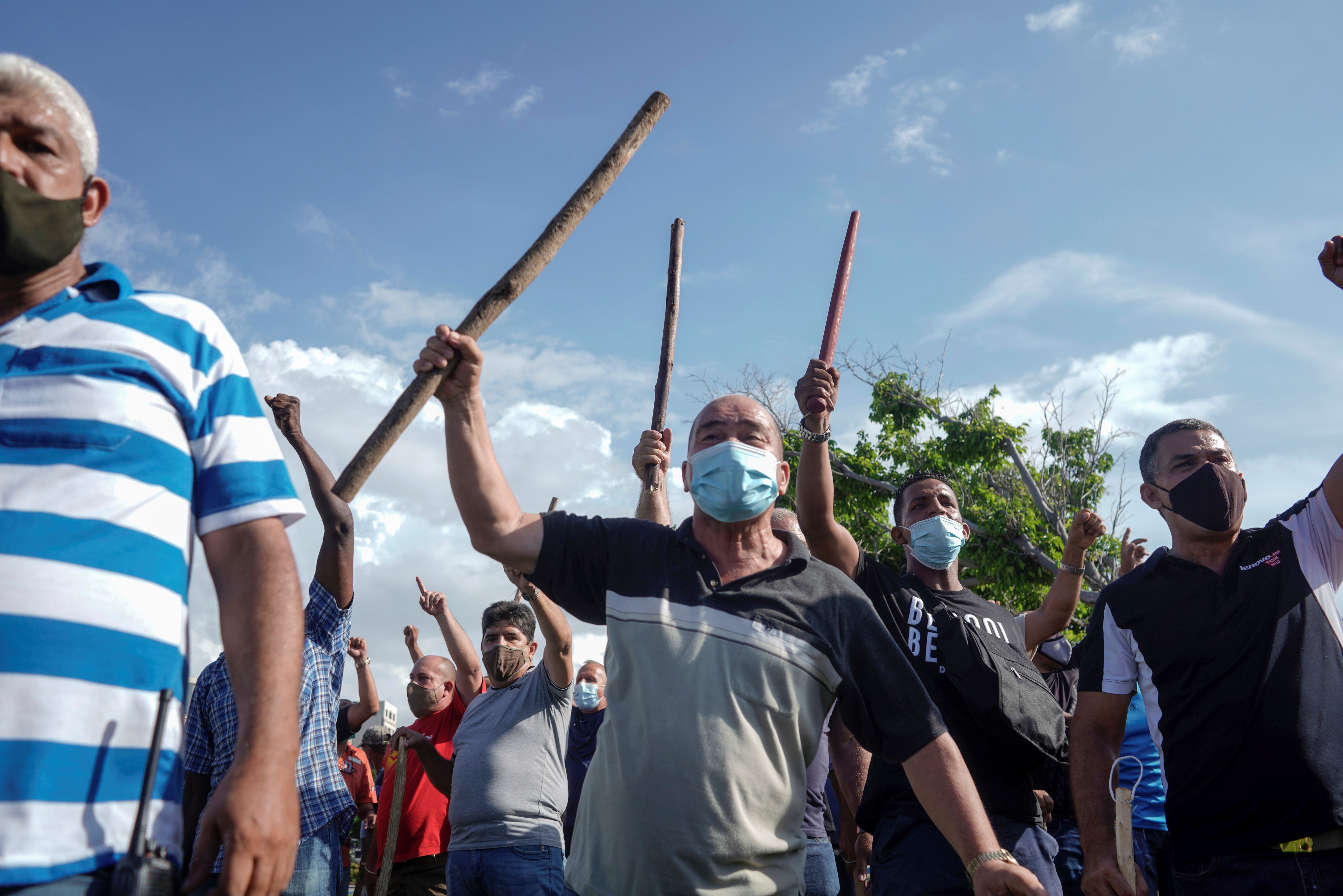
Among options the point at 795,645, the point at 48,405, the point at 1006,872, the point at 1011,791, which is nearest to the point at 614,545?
the point at 795,645

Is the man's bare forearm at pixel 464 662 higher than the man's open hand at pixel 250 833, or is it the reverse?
the man's bare forearm at pixel 464 662

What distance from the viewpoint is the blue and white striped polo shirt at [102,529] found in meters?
1.54

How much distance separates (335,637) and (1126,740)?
13.3ft

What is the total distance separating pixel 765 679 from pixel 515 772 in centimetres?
310

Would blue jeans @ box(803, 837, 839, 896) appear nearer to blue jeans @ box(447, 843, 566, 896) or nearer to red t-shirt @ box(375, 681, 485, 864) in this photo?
blue jeans @ box(447, 843, 566, 896)

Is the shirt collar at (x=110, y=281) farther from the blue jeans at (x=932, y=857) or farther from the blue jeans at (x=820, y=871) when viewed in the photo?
the blue jeans at (x=820, y=871)

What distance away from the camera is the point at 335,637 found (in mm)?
4699

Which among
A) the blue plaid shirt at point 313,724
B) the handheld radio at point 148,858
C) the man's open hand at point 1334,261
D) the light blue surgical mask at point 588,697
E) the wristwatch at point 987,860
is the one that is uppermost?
the man's open hand at point 1334,261

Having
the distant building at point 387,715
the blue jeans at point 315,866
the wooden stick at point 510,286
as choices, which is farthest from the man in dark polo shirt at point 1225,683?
the distant building at point 387,715

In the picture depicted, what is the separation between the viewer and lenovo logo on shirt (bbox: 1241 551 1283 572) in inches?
Answer: 143

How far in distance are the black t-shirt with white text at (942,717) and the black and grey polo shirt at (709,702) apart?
0.76m

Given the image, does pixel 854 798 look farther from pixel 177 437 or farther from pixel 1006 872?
pixel 177 437

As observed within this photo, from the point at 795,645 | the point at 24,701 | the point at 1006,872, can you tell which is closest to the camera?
the point at 24,701

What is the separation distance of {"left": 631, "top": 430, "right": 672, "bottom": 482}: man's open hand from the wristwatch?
2.00 m
